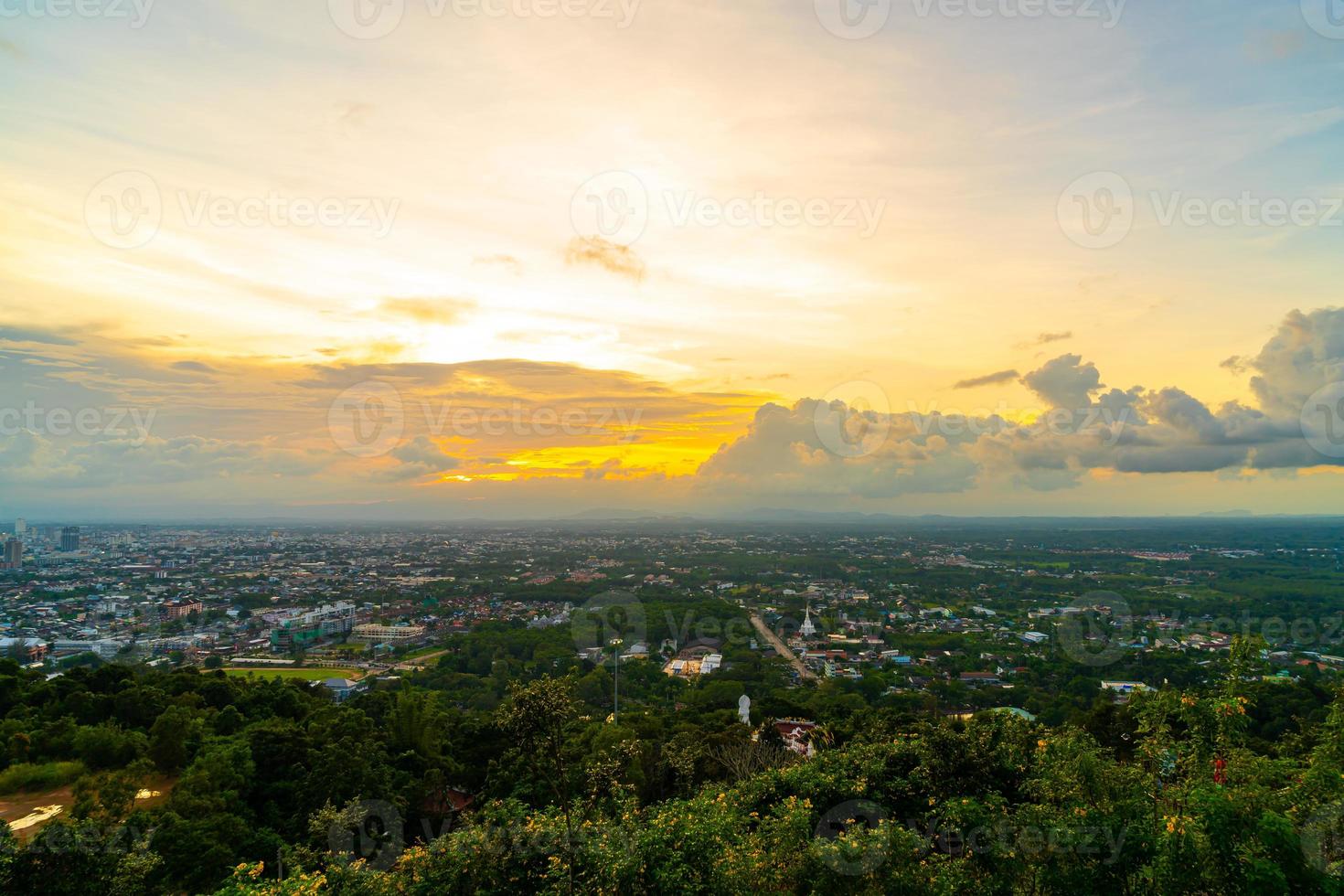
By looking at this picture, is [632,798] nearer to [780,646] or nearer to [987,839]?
[987,839]

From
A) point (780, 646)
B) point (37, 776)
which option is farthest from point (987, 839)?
point (780, 646)

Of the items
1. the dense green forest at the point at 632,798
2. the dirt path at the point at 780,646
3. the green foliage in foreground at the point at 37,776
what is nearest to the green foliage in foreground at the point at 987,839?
the dense green forest at the point at 632,798

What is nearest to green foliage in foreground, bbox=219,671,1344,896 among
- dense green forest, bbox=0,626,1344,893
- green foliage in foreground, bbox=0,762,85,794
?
dense green forest, bbox=0,626,1344,893

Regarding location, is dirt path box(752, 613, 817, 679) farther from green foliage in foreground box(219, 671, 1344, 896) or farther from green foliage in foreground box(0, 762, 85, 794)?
green foliage in foreground box(0, 762, 85, 794)

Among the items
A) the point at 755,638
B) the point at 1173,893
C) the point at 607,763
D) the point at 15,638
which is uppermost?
the point at 1173,893

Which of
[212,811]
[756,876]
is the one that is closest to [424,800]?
[212,811]

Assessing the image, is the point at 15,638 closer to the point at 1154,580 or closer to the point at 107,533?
the point at 107,533

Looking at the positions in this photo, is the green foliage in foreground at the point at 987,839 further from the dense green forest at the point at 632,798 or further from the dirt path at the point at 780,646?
the dirt path at the point at 780,646

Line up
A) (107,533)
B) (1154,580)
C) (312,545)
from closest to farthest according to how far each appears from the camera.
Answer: (1154,580) → (107,533) → (312,545)
